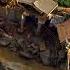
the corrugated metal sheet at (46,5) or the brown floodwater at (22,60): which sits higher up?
the corrugated metal sheet at (46,5)

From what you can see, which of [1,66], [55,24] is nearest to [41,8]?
[55,24]

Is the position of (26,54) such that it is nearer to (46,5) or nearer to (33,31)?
(33,31)

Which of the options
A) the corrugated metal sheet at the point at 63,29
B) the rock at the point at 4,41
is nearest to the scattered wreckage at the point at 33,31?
the rock at the point at 4,41

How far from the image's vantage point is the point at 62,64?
1603 centimetres

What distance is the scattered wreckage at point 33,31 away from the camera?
16547 mm

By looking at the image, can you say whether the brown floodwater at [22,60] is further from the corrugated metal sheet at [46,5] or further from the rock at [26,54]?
the corrugated metal sheet at [46,5]

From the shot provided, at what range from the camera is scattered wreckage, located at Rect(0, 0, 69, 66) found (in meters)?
16.5

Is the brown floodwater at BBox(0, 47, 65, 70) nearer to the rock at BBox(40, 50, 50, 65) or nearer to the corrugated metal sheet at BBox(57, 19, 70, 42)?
the rock at BBox(40, 50, 50, 65)

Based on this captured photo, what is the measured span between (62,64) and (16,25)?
3797mm

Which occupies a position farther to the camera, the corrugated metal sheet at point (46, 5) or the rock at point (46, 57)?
the corrugated metal sheet at point (46, 5)

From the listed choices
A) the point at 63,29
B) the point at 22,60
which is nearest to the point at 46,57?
the point at 22,60

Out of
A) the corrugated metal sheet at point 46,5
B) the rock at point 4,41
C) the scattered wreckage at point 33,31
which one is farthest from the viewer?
the rock at point 4,41

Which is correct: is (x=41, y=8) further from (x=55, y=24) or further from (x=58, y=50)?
(x=58, y=50)

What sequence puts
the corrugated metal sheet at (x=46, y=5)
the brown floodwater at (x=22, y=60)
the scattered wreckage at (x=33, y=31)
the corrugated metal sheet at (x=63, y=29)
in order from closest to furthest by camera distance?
1. the corrugated metal sheet at (x=63, y=29)
2. the brown floodwater at (x=22, y=60)
3. the scattered wreckage at (x=33, y=31)
4. the corrugated metal sheet at (x=46, y=5)
